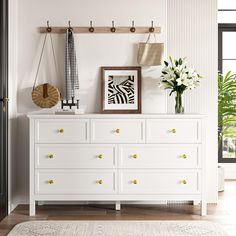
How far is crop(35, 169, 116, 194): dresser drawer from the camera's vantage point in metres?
4.40

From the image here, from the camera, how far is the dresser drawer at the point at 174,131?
438 centimetres

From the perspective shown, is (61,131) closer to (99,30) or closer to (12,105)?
(12,105)

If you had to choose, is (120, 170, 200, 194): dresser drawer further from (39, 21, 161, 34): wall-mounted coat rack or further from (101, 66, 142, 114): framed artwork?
(39, 21, 161, 34): wall-mounted coat rack

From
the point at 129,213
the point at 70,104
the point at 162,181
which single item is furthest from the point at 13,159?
the point at 162,181

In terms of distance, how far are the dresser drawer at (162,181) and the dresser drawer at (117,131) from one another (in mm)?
290

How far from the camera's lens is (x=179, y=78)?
4.54 m

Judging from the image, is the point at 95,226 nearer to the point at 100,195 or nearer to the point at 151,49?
the point at 100,195

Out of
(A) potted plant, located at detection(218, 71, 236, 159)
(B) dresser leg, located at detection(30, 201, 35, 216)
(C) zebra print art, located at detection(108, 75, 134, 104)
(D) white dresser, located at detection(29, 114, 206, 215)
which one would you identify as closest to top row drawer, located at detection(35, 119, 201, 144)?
(D) white dresser, located at detection(29, 114, 206, 215)

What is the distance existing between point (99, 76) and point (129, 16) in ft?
2.10

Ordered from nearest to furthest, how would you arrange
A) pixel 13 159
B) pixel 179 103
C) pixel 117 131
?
pixel 117 131 → pixel 179 103 → pixel 13 159

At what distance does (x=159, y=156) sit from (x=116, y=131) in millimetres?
436

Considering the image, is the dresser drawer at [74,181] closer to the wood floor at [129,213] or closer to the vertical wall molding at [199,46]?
the wood floor at [129,213]

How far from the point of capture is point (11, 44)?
459cm

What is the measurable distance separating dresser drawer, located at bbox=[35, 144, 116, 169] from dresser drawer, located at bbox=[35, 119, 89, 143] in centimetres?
5
